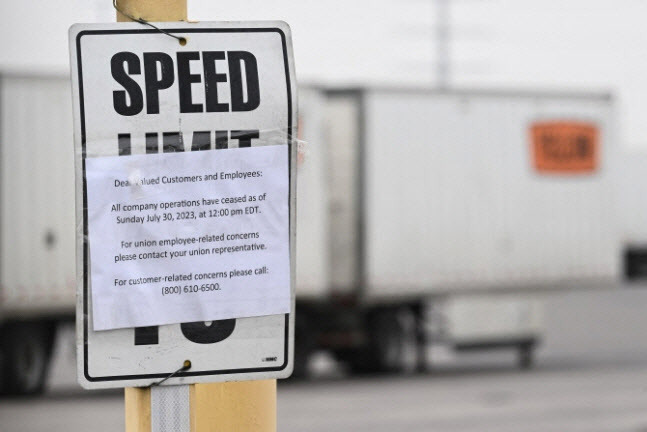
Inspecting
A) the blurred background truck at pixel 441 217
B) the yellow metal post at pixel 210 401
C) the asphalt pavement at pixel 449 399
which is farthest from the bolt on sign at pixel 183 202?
the blurred background truck at pixel 441 217

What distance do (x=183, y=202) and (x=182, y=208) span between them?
15mm

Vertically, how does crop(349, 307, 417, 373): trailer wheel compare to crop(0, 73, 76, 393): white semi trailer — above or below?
below

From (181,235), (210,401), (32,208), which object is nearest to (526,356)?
(32,208)

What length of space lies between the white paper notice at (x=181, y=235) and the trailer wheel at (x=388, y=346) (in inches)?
695

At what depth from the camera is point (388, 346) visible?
821 inches

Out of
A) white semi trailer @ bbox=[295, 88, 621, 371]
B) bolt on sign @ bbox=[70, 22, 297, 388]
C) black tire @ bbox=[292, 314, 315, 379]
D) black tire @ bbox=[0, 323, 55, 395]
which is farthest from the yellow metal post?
black tire @ bbox=[292, 314, 315, 379]

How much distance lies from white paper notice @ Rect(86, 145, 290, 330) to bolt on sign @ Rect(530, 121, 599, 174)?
18342 mm

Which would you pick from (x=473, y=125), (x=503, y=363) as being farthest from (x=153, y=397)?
(x=503, y=363)

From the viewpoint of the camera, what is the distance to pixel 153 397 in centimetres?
321

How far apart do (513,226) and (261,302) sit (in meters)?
18.3

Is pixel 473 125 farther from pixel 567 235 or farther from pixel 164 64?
pixel 164 64

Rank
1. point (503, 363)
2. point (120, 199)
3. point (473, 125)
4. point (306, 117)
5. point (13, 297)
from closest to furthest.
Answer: point (120, 199) → point (13, 297) → point (306, 117) → point (473, 125) → point (503, 363)

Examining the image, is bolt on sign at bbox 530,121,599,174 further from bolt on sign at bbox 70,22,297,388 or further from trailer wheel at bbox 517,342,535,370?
bolt on sign at bbox 70,22,297,388

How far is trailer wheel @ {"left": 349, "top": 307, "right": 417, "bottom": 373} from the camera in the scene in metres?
20.8
